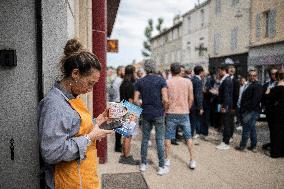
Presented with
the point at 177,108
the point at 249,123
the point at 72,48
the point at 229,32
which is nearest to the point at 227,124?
the point at 249,123

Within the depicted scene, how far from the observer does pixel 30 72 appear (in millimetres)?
2752

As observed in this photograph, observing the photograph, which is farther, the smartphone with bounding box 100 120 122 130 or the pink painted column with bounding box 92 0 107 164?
the pink painted column with bounding box 92 0 107 164

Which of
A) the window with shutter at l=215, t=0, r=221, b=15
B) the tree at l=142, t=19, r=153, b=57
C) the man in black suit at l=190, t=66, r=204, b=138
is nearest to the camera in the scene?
the man in black suit at l=190, t=66, r=204, b=138

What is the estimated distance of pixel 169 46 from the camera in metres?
45.6

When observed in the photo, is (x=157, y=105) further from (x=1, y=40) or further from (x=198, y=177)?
(x=1, y=40)

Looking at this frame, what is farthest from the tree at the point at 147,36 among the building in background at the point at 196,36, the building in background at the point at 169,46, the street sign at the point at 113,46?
the street sign at the point at 113,46

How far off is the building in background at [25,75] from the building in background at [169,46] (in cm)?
3733

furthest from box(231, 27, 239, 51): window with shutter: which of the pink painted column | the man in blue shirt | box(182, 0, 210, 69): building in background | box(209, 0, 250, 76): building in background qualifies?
the man in blue shirt

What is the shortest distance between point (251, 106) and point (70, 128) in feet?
20.9

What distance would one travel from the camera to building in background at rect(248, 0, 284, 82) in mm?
19500

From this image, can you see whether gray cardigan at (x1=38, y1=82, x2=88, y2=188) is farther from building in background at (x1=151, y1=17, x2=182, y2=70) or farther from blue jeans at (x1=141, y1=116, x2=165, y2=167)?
building in background at (x1=151, y1=17, x2=182, y2=70)

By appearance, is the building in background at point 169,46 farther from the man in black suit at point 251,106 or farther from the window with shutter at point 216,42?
the man in black suit at point 251,106

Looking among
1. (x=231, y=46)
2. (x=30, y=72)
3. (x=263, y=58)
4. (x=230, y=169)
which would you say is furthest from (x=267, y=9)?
(x=30, y=72)

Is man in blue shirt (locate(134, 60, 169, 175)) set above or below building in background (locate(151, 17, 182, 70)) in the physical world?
below
